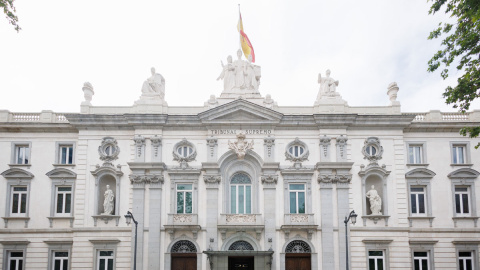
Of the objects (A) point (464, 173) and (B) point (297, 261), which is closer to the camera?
(B) point (297, 261)

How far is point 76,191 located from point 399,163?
70.9 feet

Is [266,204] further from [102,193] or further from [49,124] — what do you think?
[49,124]

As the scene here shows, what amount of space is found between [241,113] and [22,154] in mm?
15332

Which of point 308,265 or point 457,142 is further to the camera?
point 457,142

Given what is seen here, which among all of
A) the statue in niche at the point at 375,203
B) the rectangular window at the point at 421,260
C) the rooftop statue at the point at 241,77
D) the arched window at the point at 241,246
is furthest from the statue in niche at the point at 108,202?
the rectangular window at the point at 421,260

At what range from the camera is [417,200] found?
33219mm

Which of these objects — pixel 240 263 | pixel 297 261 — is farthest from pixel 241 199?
pixel 297 261

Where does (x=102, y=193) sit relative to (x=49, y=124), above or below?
below

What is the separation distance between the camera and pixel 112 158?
3322 cm

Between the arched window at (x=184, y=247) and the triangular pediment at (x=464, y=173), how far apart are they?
17707mm

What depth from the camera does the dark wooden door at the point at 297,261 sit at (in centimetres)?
3166

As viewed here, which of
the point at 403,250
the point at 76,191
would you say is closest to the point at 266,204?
the point at 403,250

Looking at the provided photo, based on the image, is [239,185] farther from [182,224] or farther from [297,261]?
[297,261]

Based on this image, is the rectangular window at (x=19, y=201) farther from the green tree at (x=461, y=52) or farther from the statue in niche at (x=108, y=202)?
the green tree at (x=461, y=52)
